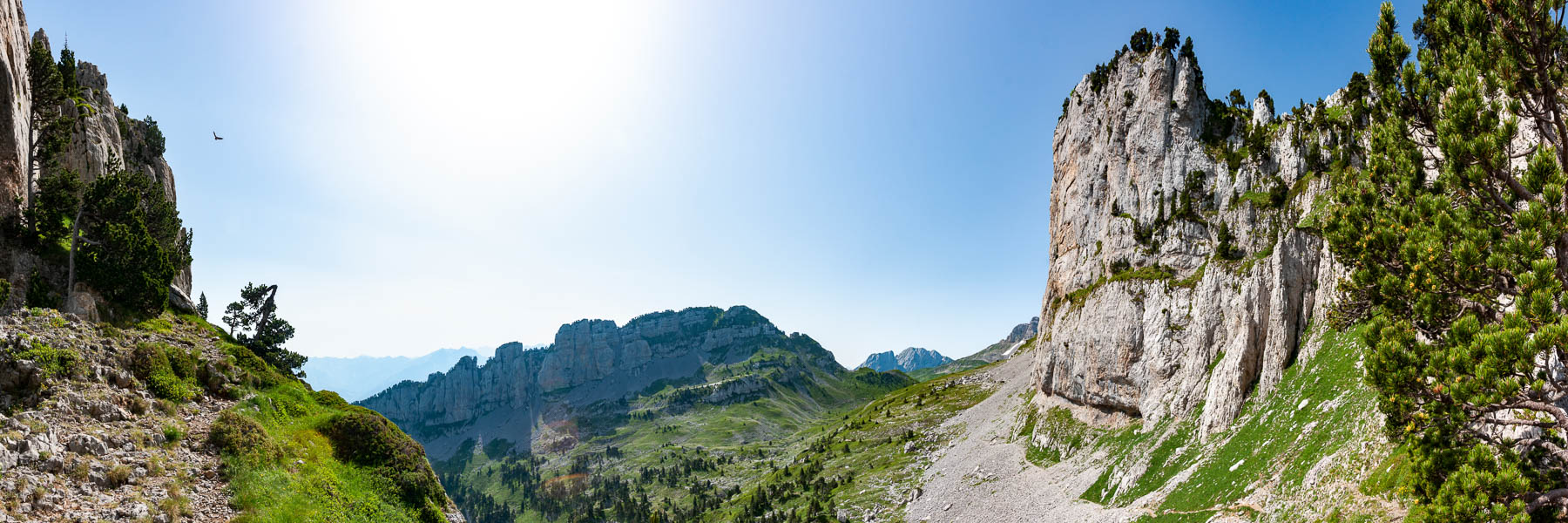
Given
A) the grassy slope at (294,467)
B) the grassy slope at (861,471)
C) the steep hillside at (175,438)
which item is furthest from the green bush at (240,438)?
the grassy slope at (861,471)

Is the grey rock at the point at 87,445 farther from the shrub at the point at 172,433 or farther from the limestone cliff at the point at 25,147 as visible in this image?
the limestone cliff at the point at 25,147

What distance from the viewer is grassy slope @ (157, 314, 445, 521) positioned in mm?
32969

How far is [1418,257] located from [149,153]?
399ft

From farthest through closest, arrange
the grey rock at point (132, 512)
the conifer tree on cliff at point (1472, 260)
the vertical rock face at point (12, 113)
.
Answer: the vertical rock face at point (12, 113) < the grey rock at point (132, 512) < the conifer tree on cliff at point (1472, 260)

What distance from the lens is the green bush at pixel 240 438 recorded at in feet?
113

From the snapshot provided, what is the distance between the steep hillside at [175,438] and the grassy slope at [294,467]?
0.34 ft

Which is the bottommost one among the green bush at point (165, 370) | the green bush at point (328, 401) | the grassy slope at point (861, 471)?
the grassy slope at point (861, 471)

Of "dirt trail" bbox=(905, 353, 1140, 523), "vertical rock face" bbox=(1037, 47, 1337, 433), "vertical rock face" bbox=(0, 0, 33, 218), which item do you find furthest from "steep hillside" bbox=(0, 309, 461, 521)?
"vertical rock face" bbox=(1037, 47, 1337, 433)

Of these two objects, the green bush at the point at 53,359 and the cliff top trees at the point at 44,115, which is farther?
the cliff top trees at the point at 44,115

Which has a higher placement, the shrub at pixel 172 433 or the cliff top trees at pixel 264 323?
the cliff top trees at pixel 264 323

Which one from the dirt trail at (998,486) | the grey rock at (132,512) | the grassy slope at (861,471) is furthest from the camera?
the grassy slope at (861,471)

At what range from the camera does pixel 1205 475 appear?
44.2 meters

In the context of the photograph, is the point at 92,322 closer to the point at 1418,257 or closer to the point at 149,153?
the point at 149,153

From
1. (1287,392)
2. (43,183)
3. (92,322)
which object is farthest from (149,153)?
(1287,392)
